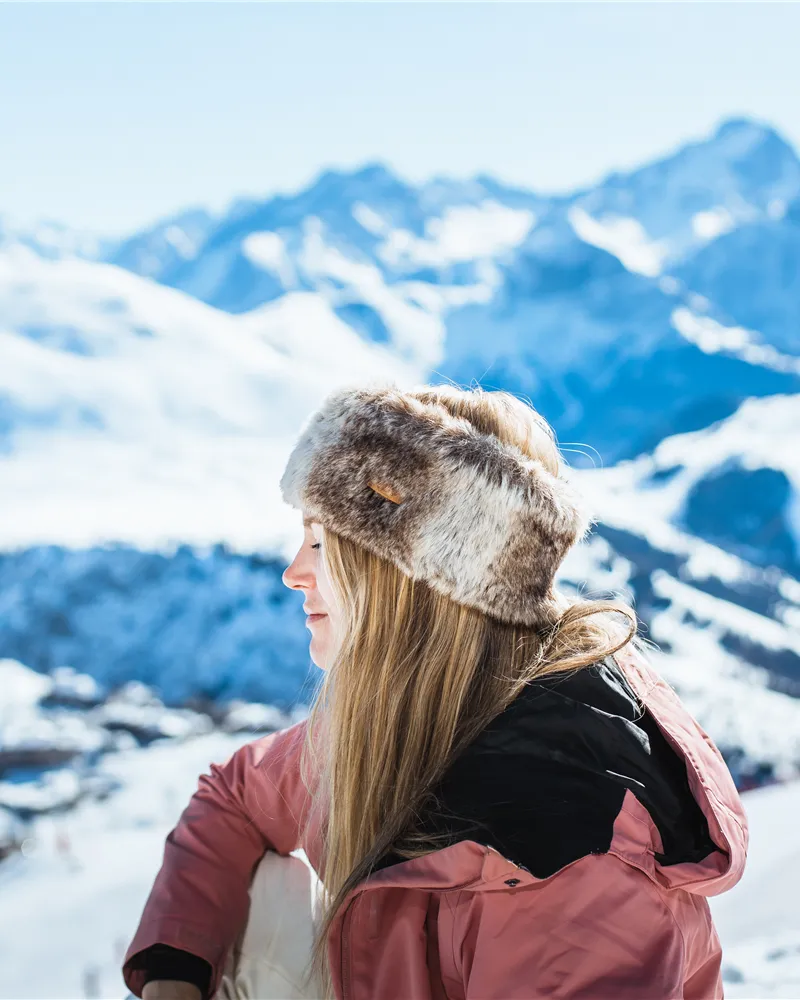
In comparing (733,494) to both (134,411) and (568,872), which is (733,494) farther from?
(568,872)

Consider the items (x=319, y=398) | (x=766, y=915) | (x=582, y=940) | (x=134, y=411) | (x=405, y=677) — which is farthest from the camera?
(x=134, y=411)

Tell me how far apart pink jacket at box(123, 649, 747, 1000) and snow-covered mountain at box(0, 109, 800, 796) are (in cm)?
22

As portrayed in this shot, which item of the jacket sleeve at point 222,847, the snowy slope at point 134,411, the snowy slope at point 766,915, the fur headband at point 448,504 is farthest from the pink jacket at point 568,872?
the snowy slope at point 134,411

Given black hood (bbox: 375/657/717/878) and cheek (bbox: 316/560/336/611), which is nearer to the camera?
black hood (bbox: 375/657/717/878)

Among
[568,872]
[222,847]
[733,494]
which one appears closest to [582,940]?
[568,872]

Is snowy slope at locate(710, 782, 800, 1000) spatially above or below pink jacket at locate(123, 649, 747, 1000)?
below

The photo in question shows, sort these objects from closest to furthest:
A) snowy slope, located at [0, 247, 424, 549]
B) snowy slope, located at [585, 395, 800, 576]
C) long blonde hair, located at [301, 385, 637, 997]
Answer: long blonde hair, located at [301, 385, 637, 997] < snowy slope, located at [0, 247, 424, 549] < snowy slope, located at [585, 395, 800, 576]

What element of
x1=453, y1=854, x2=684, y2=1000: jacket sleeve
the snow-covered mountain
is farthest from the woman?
the snow-covered mountain

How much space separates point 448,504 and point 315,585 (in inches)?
6.5

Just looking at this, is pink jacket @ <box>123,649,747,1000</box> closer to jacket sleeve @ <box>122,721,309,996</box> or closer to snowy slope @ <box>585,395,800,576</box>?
jacket sleeve @ <box>122,721,309,996</box>

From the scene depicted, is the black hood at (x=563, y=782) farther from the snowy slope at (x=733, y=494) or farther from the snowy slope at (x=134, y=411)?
the snowy slope at (x=733, y=494)

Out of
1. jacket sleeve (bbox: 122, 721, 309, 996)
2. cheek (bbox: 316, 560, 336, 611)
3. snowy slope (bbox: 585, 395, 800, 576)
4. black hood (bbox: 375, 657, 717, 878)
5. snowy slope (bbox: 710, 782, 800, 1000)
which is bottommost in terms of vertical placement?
snowy slope (bbox: 710, 782, 800, 1000)

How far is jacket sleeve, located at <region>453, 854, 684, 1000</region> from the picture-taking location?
0.54 m

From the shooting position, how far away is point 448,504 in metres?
0.68
